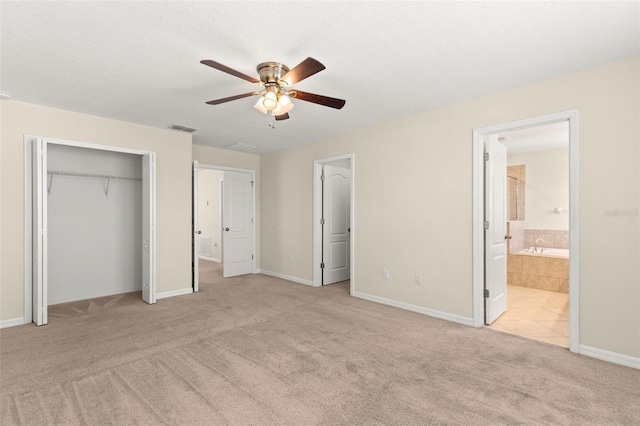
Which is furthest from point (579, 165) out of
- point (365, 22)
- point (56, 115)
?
point (56, 115)

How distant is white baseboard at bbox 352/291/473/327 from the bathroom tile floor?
0.94 feet

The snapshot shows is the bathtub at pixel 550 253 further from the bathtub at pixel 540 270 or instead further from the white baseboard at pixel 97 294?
the white baseboard at pixel 97 294

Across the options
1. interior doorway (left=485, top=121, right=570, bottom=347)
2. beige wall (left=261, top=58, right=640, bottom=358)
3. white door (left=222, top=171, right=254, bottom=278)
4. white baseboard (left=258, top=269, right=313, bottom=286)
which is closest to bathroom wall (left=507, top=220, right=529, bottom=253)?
interior doorway (left=485, top=121, right=570, bottom=347)

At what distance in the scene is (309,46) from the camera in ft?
7.93

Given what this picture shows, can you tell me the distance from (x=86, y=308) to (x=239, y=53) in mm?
4019

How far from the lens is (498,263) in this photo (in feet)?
12.5

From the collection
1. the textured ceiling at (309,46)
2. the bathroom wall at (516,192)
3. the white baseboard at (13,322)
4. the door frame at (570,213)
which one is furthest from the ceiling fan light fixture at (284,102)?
the bathroom wall at (516,192)

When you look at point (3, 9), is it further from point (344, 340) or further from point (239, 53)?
point (344, 340)

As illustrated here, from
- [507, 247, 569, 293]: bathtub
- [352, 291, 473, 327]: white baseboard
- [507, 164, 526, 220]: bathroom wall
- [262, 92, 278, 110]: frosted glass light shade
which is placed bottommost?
[352, 291, 473, 327]: white baseboard

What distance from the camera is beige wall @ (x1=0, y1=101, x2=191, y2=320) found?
3.59m

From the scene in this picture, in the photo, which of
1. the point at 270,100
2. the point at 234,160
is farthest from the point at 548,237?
the point at 234,160

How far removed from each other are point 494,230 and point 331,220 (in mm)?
2781

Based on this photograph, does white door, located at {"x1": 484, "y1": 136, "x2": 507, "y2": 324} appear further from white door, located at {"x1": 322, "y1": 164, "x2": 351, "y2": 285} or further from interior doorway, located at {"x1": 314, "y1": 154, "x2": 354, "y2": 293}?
white door, located at {"x1": 322, "y1": 164, "x2": 351, "y2": 285}

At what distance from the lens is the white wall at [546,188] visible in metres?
6.09
